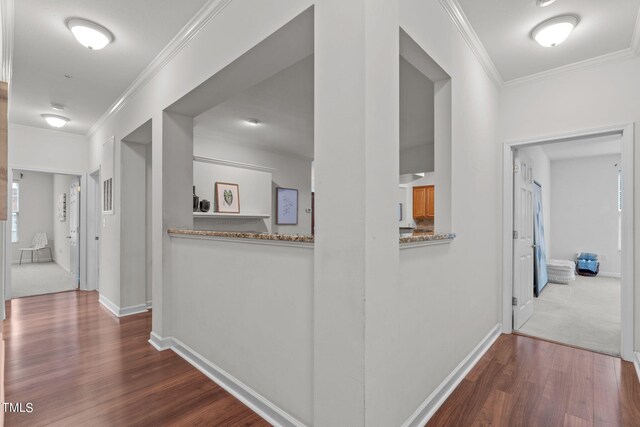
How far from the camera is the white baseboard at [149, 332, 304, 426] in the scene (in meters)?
1.75

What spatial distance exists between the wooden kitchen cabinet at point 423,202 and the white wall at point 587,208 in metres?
2.76

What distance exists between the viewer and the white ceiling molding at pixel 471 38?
79.8 inches

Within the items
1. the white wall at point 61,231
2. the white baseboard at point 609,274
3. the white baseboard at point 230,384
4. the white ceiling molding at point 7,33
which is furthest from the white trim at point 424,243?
the white wall at point 61,231

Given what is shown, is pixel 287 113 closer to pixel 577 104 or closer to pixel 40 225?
pixel 577 104

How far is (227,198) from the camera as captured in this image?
15.6 ft

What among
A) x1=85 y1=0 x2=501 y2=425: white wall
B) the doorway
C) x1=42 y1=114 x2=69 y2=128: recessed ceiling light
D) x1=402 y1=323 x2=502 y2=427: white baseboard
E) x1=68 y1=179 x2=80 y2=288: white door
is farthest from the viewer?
the doorway

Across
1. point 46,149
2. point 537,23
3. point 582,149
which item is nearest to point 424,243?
point 537,23

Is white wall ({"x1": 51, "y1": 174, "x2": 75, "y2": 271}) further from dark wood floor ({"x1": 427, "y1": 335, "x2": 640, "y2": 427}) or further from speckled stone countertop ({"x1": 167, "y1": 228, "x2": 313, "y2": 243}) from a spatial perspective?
dark wood floor ({"x1": 427, "y1": 335, "x2": 640, "y2": 427})

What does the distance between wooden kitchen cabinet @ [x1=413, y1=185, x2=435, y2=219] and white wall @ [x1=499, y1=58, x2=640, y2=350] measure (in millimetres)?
3836

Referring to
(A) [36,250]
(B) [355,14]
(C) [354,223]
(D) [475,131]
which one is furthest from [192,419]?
(A) [36,250]

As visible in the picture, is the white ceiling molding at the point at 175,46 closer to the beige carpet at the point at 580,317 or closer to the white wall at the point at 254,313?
the white wall at the point at 254,313

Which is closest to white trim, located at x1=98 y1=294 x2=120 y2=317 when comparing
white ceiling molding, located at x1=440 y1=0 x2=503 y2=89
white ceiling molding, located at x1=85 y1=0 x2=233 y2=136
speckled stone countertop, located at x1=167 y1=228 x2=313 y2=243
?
speckled stone countertop, located at x1=167 y1=228 x2=313 y2=243

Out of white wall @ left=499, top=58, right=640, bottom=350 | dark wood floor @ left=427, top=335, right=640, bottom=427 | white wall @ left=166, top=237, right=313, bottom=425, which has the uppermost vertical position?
white wall @ left=499, top=58, right=640, bottom=350

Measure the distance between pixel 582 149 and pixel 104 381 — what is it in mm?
7935
